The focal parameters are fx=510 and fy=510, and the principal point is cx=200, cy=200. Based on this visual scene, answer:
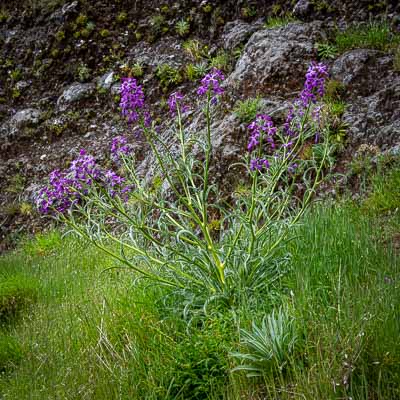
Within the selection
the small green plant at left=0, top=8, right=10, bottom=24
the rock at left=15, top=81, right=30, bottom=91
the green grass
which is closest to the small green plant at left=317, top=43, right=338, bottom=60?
the green grass

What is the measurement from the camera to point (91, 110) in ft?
30.0

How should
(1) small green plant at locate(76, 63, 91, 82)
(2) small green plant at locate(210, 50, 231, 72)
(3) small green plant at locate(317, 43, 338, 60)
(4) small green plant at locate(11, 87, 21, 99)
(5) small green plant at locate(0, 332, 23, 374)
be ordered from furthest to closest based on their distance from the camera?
(4) small green plant at locate(11, 87, 21, 99) → (1) small green plant at locate(76, 63, 91, 82) → (2) small green plant at locate(210, 50, 231, 72) → (3) small green plant at locate(317, 43, 338, 60) → (5) small green plant at locate(0, 332, 23, 374)

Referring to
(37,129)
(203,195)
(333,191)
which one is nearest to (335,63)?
(333,191)

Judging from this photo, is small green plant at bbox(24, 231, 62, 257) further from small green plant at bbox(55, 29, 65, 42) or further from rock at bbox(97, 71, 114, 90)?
small green plant at bbox(55, 29, 65, 42)

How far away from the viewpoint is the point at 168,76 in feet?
27.9

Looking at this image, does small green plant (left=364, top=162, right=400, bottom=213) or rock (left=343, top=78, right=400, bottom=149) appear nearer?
small green plant (left=364, top=162, right=400, bottom=213)

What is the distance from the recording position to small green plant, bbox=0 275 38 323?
4.71m

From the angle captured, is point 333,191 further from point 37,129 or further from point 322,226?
point 37,129

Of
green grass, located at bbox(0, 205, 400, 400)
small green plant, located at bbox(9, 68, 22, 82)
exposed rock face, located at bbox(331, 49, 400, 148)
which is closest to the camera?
green grass, located at bbox(0, 205, 400, 400)

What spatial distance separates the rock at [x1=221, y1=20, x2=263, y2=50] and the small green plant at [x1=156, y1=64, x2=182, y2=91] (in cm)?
92

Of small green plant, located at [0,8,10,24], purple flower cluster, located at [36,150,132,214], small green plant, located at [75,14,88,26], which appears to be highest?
small green plant, located at [0,8,10,24]

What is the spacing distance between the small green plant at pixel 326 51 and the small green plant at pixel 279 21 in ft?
2.56

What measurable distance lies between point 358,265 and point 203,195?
1044mm

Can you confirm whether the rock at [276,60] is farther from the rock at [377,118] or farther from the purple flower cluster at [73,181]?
the purple flower cluster at [73,181]
